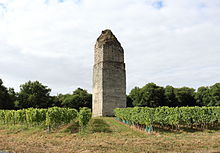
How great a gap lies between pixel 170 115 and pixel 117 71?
16842 mm

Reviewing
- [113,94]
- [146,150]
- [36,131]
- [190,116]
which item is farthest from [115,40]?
[146,150]

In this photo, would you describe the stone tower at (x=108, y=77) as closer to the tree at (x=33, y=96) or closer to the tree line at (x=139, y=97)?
the tree line at (x=139, y=97)

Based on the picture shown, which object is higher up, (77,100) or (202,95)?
(202,95)

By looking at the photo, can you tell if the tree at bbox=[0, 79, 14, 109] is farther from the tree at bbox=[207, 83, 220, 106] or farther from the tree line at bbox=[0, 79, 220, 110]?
the tree at bbox=[207, 83, 220, 106]

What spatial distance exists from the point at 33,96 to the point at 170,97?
3485 cm

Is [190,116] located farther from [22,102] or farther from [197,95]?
[22,102]

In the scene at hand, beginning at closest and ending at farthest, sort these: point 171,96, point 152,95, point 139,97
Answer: point 152,95
point 139,97
point 171,96

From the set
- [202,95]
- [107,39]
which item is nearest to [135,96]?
[202,95]

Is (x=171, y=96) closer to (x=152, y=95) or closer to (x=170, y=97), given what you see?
(x=170, y=97)

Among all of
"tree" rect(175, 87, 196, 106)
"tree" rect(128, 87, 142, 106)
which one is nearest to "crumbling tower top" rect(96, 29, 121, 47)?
"tree" rect(128, 87, 142, 106)

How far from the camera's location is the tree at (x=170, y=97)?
57.4 m

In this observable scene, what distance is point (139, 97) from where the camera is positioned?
57438mm

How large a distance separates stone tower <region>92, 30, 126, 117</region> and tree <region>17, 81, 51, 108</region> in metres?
22.5

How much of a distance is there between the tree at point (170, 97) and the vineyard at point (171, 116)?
30369 mm
